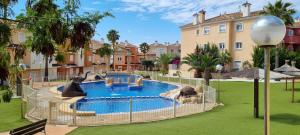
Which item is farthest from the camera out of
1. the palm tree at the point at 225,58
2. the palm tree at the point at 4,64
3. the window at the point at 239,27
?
the window at the point at 239,27

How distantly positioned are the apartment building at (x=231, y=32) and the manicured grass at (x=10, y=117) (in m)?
34.5

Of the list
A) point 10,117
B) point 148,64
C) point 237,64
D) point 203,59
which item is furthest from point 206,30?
point 10,117

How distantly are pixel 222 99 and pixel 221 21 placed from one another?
2955 centimetres

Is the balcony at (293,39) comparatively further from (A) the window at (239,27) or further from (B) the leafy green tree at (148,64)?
(B) the leafy green tree at (148,64)

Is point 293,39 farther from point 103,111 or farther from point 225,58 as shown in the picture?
point 103,111

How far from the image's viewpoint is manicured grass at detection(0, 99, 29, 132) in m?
14.2

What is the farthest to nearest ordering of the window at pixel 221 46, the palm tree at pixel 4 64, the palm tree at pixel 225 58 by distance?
1. the window at pixel 221 46
2. the palm tree at pixel 225 58
3. the palm tree at pixel 4 64

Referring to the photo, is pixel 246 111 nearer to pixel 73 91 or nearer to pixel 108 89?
pixel 73 91

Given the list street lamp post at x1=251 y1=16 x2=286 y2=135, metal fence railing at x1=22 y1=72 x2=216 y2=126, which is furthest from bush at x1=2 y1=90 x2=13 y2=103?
metal fence railing at x1=22 y1=72 x2=216 y2=126

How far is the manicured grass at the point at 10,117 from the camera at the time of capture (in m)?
A: 14.2

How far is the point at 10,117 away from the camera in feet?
52.9

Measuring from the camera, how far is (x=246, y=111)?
17.0 meters

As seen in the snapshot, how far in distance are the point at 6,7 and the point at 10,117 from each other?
46.0 ft

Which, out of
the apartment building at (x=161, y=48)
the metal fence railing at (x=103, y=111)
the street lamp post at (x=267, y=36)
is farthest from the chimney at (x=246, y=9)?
the apartment building at (x=161, y=48)
